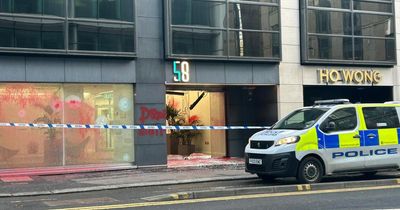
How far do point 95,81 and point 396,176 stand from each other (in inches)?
342

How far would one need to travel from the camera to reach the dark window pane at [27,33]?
1491cm

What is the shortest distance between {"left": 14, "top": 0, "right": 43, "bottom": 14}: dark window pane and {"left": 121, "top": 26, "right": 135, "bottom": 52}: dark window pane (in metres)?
2.52

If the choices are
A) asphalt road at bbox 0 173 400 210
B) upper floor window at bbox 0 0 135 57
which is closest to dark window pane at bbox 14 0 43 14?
upper floor window at bbox 0 0 135 57

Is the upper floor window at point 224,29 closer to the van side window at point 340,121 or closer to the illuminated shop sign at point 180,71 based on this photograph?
the illuminated shop sign at point 180,71

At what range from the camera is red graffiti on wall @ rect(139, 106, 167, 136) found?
16.6 m

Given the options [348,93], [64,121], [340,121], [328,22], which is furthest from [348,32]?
[64,121]

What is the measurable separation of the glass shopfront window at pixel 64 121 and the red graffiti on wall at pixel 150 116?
341 mm

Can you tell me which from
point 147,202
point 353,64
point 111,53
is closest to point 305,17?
point 353,64

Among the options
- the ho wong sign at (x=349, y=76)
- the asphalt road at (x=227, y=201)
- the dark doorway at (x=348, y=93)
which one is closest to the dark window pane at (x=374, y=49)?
the ho wong sign at (x=349, y=76)

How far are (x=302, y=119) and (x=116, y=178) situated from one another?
5.12 m

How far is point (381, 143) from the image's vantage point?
40.9 ft

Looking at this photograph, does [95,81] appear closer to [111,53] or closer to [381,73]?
[111,53]

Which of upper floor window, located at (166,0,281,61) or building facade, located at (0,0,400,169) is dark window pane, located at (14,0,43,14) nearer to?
building facade, located at (0,0,400,169)

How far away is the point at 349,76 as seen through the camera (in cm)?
1972
